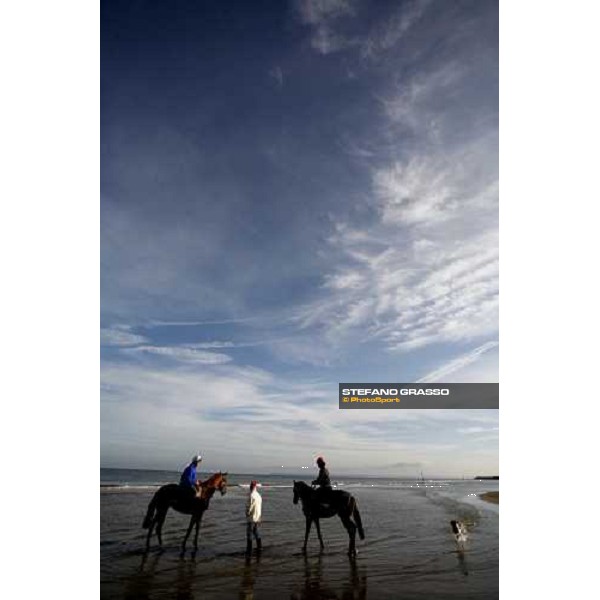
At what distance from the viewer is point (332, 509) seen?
16.1 ft

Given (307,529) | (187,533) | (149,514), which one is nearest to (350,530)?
(307,529)

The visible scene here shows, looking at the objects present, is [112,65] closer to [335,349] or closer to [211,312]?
[211,312]

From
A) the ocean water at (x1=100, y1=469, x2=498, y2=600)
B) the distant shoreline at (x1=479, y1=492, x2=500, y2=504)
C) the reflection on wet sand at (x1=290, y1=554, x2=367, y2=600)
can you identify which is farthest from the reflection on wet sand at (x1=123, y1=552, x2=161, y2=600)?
the distant shoreline at (x1=479, y1=492, x2=500, y2=504)

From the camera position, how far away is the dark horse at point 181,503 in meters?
4.87

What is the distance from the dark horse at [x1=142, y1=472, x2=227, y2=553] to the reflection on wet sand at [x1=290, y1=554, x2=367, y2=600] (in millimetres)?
961

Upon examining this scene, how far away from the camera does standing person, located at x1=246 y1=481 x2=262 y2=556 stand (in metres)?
4.82

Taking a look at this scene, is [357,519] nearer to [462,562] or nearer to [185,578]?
[462,562]

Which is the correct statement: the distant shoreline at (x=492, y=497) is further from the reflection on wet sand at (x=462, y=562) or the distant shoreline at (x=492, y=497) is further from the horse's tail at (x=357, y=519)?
the horse's tail at (x=357, y=519)

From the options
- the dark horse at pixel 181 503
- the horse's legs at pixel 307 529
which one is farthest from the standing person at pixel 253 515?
the horse's legs at pixel 307 529

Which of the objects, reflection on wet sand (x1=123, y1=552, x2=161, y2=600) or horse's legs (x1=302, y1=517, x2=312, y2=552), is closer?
reflection on wet sand (x1=123, y1=552, x2=161, y2=600)

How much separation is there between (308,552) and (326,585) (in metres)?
0.50

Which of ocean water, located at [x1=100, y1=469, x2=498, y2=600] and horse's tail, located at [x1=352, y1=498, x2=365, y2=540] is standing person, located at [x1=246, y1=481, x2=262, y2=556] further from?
horse's tail, located at [x1=352, y1=498, x2=365, y2=540]

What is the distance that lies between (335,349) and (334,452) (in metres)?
0.89
